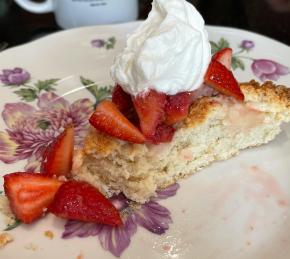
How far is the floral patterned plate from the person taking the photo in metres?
1.37

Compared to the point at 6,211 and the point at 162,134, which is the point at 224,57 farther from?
the point at 6,211

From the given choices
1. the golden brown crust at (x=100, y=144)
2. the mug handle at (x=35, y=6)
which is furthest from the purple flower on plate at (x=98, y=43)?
the golden brown crust at (x=100, y=144)

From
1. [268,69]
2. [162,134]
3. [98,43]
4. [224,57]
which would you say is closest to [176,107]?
[162,134]

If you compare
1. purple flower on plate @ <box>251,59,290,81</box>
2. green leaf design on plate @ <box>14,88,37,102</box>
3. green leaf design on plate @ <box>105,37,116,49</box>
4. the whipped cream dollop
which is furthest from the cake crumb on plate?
purple flower on plate @ <box>251,59,290,81</box>

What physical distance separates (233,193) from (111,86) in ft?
2.33

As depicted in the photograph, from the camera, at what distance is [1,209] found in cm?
144

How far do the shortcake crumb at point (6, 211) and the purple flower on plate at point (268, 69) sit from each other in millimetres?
1123

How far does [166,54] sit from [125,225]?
0.54 metres

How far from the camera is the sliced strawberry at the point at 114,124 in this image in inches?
56.5

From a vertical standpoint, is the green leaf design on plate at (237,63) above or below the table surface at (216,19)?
above

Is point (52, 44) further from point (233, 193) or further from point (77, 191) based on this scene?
point (233, 193)

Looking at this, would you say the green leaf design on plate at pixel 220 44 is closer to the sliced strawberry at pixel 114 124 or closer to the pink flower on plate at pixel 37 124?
the pink flower on plate at pixel 37 124

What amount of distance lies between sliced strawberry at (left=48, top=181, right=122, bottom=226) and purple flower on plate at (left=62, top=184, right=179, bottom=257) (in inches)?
1.5

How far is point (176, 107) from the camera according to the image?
1493 mm
